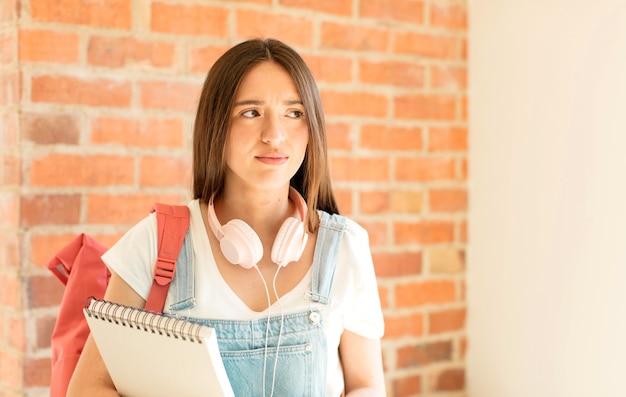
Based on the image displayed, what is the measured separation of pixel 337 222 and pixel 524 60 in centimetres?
92

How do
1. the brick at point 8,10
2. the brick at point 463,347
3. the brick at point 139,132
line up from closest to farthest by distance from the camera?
the brick at point 8,10 < the brick at point 139,132 < the brick at point 463,347

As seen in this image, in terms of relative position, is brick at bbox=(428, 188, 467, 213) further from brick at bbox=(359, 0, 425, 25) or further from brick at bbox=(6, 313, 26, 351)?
brick at bbox=(6, 313, 26, 351)

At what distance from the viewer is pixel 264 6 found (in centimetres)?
198

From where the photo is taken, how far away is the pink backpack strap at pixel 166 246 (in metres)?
1.35

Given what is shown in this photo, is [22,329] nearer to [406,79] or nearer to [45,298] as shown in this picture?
[45,298]

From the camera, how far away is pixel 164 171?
1.87 m

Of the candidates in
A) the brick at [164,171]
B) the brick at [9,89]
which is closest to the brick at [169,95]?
the brick at [164,171]

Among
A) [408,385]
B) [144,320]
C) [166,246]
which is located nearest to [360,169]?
[408,385]

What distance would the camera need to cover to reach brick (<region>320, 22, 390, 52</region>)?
2094mm

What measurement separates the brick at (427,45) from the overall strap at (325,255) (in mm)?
885

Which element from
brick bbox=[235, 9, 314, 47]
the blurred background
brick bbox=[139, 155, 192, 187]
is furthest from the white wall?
brick bbox=[139, 155, 192, 187]

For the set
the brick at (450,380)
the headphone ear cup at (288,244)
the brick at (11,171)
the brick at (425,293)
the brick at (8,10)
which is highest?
the brick at (8,10)

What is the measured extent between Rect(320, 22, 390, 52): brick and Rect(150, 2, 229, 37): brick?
31 centimetres

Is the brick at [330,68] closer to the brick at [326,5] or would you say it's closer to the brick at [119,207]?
the brick at [326,5]
